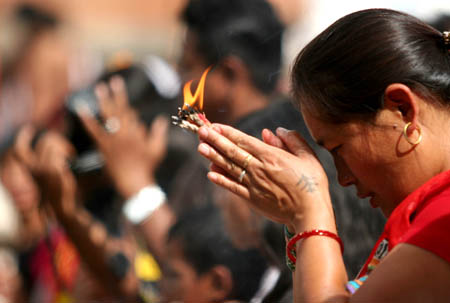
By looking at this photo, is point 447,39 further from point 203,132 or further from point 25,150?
point 25,150

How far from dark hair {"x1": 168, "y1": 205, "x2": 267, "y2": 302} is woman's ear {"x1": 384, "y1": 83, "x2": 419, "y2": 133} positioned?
3.09 ft

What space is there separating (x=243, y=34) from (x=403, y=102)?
60.8 inches

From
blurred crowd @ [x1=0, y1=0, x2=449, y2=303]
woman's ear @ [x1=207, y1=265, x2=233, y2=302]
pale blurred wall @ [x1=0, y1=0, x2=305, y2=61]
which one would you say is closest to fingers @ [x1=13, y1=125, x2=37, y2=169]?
blurred crowd @ [x1=0, y1=0, x2=449, y2=303]

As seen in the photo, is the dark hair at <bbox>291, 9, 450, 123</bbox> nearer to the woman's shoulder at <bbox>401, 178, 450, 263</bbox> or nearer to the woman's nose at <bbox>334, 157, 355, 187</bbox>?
the woman's nose at <bbox>334, 157, 355, 187</bbox>

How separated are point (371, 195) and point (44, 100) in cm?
394

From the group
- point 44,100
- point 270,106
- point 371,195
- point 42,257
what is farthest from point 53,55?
point 371,195

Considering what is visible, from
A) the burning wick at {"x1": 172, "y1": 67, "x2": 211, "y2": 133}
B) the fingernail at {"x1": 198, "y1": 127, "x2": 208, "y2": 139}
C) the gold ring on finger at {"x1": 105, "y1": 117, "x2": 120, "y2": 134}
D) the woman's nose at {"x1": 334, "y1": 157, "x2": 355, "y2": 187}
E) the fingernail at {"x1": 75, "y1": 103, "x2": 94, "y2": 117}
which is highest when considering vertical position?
the burning wick at {"x1": 172, "y1": 67, "x2": 211, "y2": 133}

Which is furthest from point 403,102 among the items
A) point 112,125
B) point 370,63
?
point 112,125

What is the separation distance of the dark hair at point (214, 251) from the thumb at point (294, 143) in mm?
781

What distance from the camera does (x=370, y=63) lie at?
1350mm

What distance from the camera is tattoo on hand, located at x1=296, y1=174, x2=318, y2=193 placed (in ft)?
4.66

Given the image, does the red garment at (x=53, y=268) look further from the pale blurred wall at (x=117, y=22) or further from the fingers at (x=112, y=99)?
the pale blurred wall at (x=117, y=22)

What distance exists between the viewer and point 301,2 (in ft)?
12.4

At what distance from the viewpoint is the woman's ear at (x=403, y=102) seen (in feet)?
4.39
